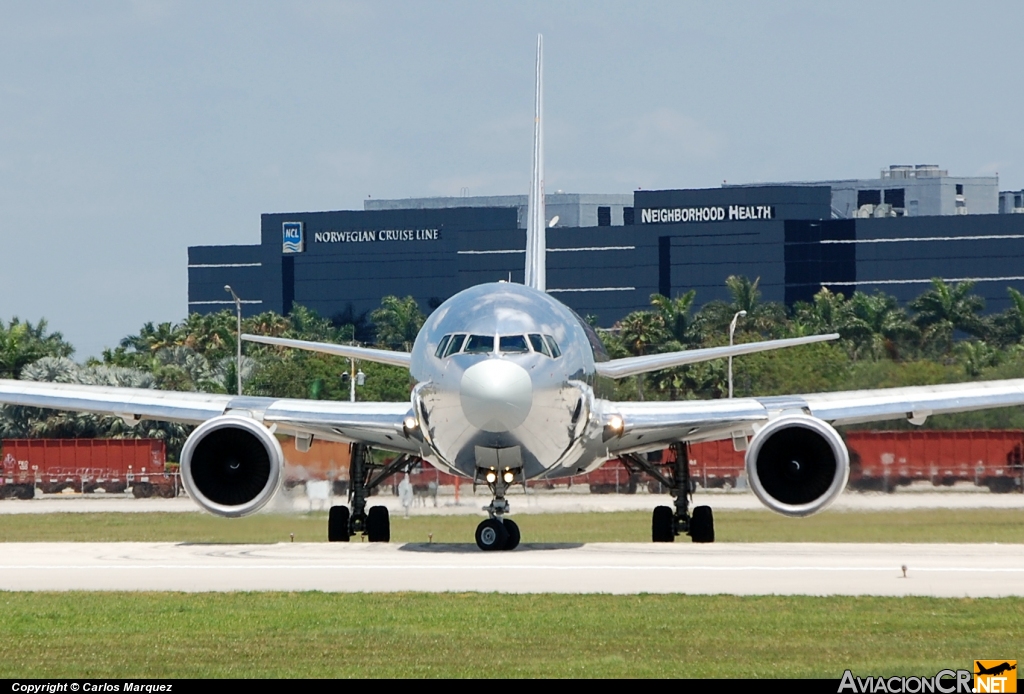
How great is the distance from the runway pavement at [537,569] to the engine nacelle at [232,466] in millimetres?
808

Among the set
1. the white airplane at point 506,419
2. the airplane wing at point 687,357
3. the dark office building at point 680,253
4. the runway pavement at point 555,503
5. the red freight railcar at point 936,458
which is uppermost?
the dark office building at point 680,253

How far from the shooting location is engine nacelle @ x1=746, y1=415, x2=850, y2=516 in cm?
2383

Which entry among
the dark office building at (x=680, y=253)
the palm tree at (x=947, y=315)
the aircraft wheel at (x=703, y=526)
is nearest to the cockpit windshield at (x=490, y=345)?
the aircraft wheel at (x=703, y=526)

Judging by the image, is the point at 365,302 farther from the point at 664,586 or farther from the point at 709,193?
the point at 664,586

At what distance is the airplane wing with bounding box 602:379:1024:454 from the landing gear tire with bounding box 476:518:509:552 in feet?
8.35

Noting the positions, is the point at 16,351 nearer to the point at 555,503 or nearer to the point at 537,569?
the point at 555,503

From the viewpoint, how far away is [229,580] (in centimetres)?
2009

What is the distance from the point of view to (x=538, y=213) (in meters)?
35.0

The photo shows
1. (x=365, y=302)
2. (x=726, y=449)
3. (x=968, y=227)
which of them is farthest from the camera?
(x=365, y=302)

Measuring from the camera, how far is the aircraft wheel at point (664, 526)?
1087 inches

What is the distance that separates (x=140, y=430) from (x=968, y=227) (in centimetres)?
10471

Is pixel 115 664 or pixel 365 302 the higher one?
pixel 365 302

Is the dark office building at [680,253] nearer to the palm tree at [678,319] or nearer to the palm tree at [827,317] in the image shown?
the palm tree at [827,317]

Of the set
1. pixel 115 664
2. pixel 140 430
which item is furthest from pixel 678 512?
pixel 140 430
